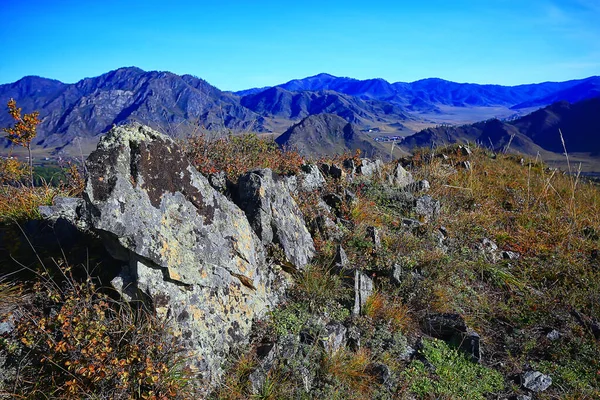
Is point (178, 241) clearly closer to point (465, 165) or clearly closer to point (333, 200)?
point (333, 200)

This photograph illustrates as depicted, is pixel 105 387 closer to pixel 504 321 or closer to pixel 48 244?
pixel 48 244

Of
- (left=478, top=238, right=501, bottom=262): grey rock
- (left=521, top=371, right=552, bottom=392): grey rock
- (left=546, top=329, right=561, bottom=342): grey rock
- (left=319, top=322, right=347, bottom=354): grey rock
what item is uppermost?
(left=478, top=238, right=501, bottom=262): grey rock

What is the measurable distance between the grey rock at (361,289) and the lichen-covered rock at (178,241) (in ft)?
4.38

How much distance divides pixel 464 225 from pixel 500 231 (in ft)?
3.15

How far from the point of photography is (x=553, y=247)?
8.38m

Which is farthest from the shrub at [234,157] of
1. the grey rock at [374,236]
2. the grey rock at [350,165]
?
the grey rock at [374,236]

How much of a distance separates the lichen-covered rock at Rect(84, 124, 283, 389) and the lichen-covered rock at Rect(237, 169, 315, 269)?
0.58m

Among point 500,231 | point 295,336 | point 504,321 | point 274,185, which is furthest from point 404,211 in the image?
point 295,336

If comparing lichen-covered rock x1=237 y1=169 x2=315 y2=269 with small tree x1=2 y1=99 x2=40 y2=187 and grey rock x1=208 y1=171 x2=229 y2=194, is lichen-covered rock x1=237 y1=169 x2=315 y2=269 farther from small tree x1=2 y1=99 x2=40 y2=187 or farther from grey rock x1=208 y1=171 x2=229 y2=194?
small tree x1=2 y1=99 x2=40 y2=187

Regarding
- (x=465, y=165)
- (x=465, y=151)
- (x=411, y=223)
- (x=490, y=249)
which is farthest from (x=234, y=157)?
(x=465, y=151)

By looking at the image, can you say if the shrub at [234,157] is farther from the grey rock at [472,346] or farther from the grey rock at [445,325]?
the grey rock at [472,346]

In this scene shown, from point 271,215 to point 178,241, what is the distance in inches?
80.2

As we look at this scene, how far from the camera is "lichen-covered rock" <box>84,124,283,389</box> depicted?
14.0 feet

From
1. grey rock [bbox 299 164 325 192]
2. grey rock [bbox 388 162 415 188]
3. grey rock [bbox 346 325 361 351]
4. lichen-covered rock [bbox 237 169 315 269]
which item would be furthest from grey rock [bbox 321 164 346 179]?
grey rock [bbox 346 325 361 351]
